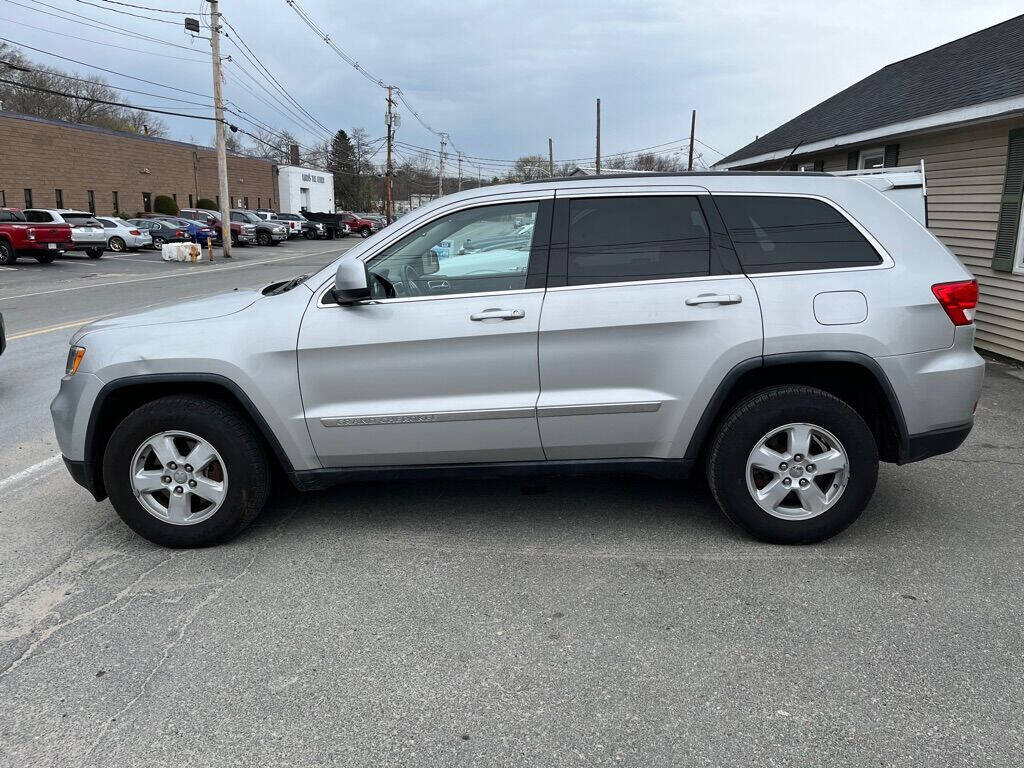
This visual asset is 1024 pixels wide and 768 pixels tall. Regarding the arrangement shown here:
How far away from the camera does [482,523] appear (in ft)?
14.3

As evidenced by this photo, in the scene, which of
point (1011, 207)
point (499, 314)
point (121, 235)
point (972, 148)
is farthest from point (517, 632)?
point (121, 235)

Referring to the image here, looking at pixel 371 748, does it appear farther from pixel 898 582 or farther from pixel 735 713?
pixel 898 582

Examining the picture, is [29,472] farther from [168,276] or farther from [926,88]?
[168,276]

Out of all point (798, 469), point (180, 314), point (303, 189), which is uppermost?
point (303, 189)

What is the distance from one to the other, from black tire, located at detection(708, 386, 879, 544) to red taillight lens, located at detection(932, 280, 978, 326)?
26.6 inches

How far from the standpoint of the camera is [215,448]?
394 cm

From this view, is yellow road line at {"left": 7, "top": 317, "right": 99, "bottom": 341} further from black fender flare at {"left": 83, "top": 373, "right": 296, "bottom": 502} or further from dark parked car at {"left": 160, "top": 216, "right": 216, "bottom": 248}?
dark parked car at {"left": 160, "top": 216, "right": 216, "bottom": 248}

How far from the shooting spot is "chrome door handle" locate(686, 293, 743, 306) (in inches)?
150

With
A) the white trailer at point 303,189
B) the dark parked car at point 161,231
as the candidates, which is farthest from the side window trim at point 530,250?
the white trailer at point 303,189

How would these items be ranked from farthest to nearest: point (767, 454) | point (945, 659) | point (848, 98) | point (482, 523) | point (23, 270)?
point (23, 270) < point (848, 98) < point (482, 523) < point (767, 454) < point (945, 659)

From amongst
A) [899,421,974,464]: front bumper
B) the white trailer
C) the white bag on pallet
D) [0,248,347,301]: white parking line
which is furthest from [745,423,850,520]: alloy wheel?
the white trailer

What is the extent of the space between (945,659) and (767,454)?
3.93ft

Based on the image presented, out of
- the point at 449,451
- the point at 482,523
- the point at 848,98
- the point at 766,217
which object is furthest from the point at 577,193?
the point at 848,98

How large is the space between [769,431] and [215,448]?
274 centimetres
